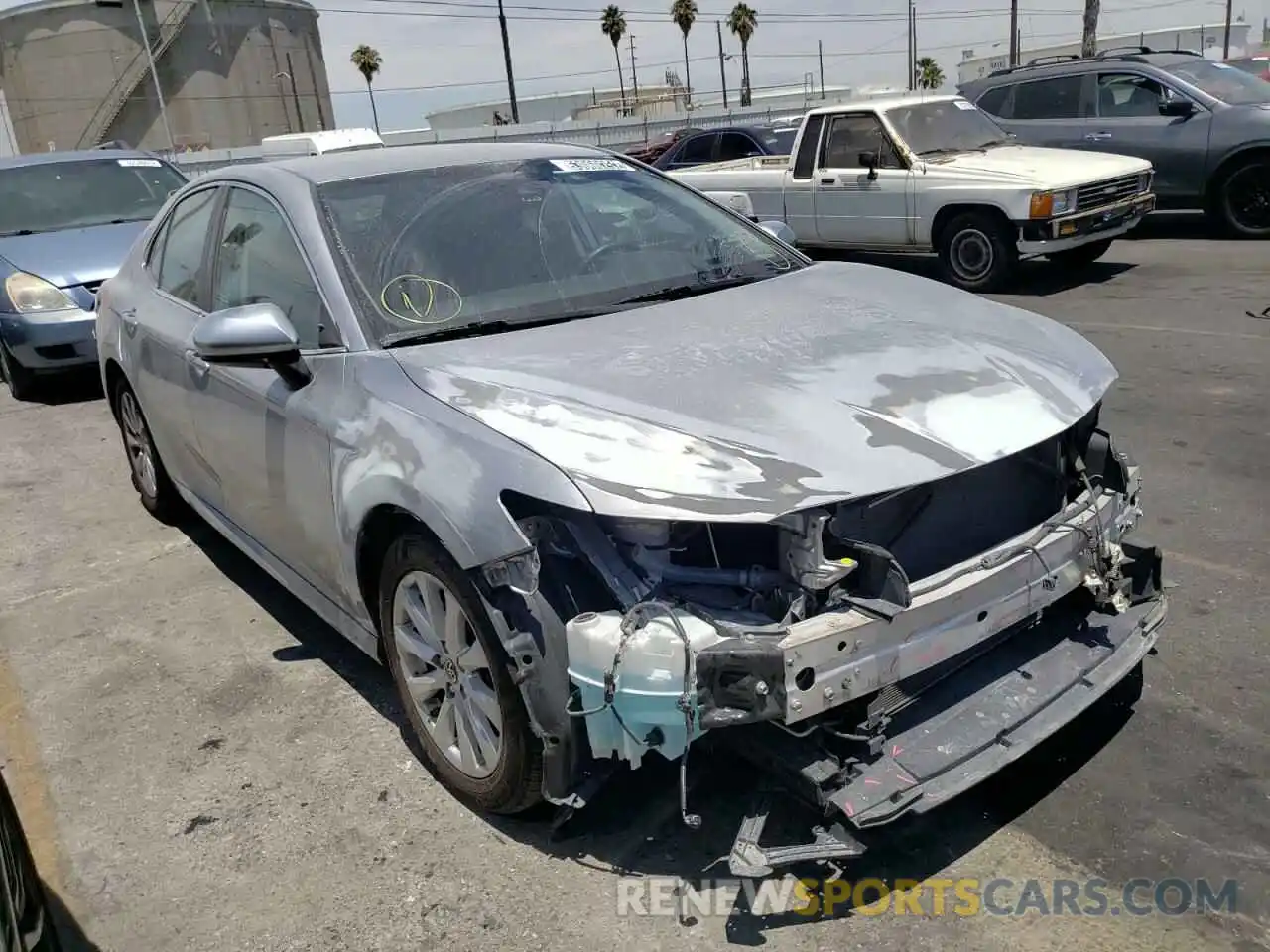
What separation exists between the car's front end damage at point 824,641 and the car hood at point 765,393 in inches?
3.9

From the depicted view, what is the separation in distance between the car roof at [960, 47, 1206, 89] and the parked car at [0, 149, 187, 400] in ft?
30.2

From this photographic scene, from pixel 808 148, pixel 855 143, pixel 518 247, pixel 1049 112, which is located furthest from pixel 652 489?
pixel 1049 112

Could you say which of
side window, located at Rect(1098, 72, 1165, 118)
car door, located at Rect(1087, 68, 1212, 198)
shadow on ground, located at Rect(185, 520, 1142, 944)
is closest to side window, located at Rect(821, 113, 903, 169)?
car door, located at Rect(1087, 68, 1212, 198)

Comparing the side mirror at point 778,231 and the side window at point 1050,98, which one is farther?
the side window at point 1050,98

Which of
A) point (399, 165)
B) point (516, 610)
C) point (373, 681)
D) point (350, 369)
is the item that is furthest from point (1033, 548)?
point (399, 165)

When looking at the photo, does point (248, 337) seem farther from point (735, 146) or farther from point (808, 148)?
point (735, 146)

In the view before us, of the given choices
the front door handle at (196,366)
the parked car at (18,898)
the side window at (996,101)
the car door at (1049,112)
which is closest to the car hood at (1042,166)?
the car door at (1049,112)

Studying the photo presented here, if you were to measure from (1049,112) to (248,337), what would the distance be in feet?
37.5

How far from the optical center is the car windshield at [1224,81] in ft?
36.3

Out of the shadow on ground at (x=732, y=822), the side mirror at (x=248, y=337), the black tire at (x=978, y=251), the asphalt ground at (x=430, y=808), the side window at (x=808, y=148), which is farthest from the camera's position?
the side window at (x=808, y=148)

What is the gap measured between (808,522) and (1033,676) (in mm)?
843

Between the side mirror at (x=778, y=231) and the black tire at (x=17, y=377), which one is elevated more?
the side mirror at (x=778, y=231)

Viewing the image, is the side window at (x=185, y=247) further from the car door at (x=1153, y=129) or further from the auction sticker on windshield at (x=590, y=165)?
the car door at (x=1153, y=129)

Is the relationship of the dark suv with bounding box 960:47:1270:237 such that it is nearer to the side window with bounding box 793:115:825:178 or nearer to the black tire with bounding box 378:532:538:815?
the side window with bounding box 793:115:825:178
